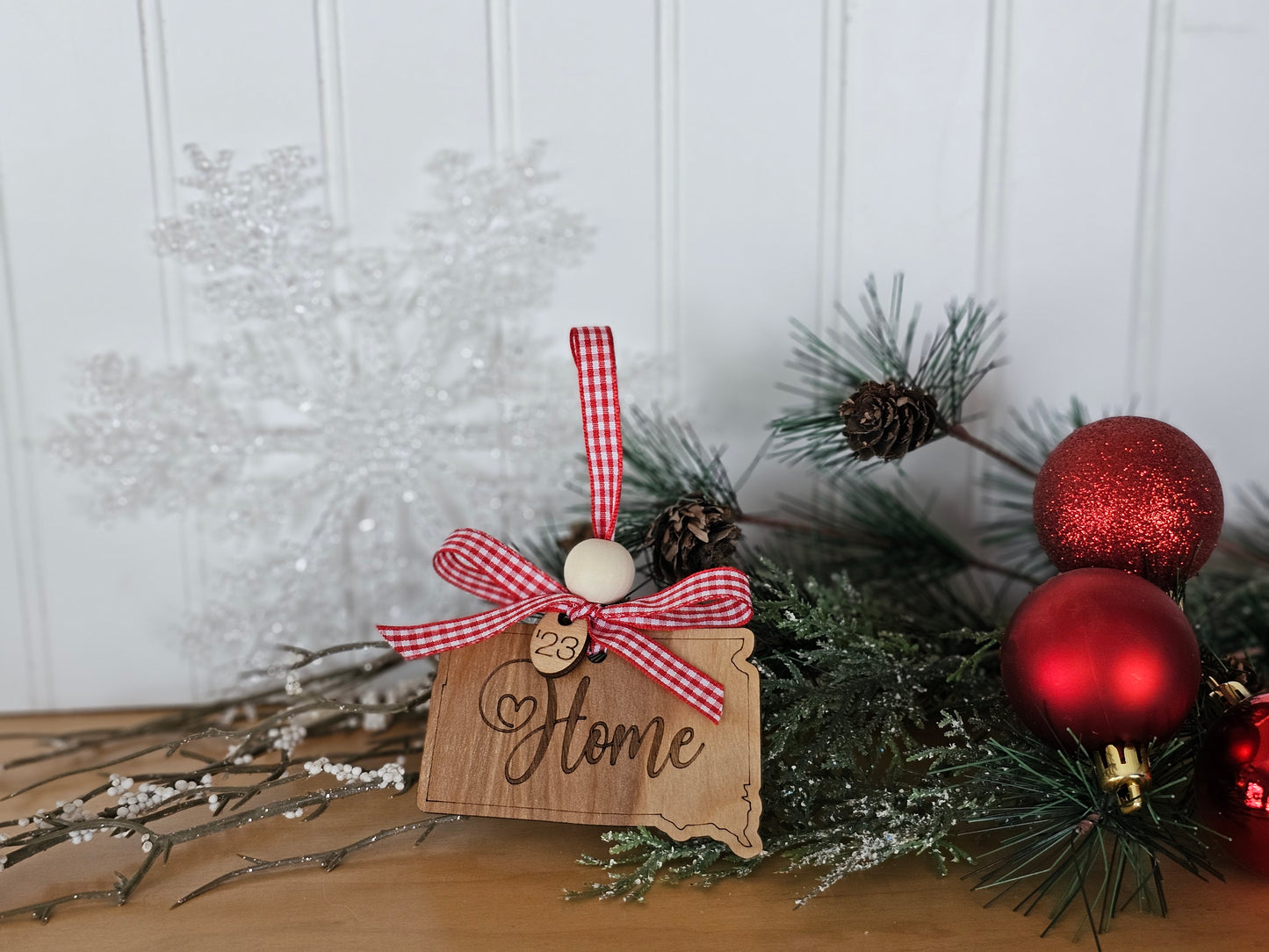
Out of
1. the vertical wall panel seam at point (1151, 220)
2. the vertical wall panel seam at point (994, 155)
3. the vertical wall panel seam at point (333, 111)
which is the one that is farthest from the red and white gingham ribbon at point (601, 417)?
the vertical wall panel seam at point (1151, 220)

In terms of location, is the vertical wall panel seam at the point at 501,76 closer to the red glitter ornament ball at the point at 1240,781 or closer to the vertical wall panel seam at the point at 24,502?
the vertical wall panel seam at the point at 24,502

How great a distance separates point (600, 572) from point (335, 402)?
1.31ft

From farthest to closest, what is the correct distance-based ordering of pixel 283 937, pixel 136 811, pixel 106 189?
pixel 106 189, pixel 136 811, pixel 283 937

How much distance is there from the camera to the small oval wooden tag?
2.04 feet

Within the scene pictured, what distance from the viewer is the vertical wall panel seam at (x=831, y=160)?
0.85 metres

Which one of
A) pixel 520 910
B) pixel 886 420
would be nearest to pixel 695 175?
pixel 886 420

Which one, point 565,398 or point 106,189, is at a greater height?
point 106,189

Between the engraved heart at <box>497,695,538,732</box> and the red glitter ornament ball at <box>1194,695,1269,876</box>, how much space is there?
441 millimetres

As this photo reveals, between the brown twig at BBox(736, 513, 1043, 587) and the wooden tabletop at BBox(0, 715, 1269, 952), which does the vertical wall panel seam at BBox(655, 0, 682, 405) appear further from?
the wooden tabletop at BBox(0, 715, 1269, 952)

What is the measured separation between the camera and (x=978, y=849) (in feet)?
2.09

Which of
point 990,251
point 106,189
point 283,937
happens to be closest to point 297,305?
point 106,189

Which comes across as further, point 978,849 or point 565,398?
point 565,398

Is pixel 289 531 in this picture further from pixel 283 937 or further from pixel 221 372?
pixel 283 937

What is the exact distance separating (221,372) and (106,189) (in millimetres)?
192
